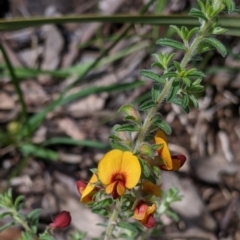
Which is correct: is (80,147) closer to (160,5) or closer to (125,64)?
(125,64)

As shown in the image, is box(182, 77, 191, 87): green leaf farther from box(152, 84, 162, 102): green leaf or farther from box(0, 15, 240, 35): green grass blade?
box(0, 15, 240, 35): green grass blade

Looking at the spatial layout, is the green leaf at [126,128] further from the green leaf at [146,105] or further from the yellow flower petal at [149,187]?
the yellow flower petal at [149,187]

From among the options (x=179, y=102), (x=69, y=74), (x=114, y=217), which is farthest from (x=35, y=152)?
(x=179, y=102)

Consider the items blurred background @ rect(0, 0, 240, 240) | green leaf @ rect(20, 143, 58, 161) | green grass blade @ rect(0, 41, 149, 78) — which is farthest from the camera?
green grass blade @ rect(0, 41, 149, 78)

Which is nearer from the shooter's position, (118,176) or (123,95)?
(118,176)

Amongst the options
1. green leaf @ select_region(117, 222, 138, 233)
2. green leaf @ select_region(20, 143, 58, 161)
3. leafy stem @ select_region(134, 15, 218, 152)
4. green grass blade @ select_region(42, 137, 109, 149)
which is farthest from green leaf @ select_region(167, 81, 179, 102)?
green leaf @ select_region(20, 143, 58, 161)

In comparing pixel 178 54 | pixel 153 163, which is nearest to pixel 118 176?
pixel 153 163

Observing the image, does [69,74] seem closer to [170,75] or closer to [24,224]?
[24,224]
